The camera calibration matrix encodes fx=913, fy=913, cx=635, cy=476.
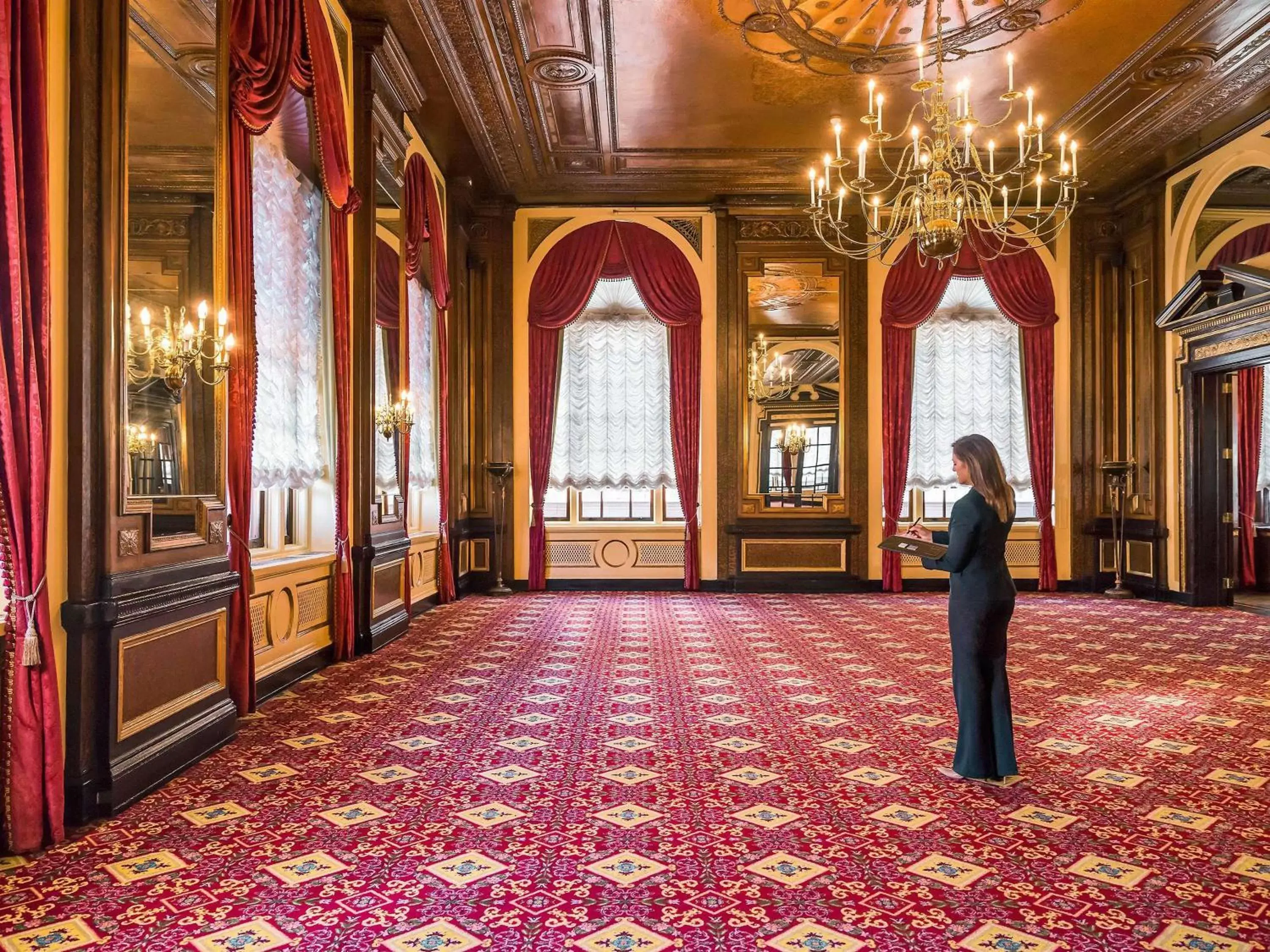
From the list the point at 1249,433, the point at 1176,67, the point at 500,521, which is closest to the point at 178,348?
the point at 500,521

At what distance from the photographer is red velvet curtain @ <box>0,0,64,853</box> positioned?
9.38 feet

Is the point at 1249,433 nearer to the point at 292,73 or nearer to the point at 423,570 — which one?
the point at 423,570

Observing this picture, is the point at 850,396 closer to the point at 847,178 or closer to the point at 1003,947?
the point at 847,178

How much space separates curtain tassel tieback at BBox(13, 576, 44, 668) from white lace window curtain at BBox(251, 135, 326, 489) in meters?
1.81

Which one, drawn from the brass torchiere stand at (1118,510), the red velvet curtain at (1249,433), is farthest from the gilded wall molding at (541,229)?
the red velvet curtain at (1249,433)

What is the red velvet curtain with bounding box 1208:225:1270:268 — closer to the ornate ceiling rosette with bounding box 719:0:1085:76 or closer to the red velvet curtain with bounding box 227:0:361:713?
the ornate ceiling rosette with bounding box 719:0:1085:76

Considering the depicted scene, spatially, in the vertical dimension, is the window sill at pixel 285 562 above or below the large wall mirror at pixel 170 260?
below

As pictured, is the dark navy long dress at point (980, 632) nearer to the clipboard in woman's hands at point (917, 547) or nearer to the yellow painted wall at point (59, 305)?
the clipboard in woman's hands at point (917, 547)

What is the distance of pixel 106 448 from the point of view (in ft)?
11.0

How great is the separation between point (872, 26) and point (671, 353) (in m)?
4.49

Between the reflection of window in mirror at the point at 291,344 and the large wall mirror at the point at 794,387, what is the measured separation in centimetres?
579

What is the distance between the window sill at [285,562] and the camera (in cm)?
503

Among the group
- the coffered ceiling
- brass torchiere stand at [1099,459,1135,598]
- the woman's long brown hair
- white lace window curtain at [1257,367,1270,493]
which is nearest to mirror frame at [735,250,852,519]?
the coffered ceiling

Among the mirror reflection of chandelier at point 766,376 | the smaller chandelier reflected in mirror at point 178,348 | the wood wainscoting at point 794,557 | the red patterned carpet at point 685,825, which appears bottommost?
the red patterned carpet at point 685,825
